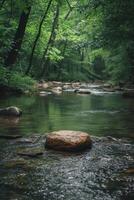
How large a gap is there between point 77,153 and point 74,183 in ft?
5.66

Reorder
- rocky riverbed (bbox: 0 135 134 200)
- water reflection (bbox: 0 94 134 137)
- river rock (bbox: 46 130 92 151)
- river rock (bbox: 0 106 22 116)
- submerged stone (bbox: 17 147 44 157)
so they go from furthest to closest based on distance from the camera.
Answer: river rock (bbox: 0 106 22 116)
water reflection (bbox: 0 94 134 137)
river rock (bbox: 46 130 92 151)
submerged stone (bbox: 17 147 44 157)
rocky riverbed (bbox: 0 135 134 200)

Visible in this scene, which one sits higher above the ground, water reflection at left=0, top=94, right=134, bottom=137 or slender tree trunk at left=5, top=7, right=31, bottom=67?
slender tree trunk at left=5, top=7, right=31, bottom=67

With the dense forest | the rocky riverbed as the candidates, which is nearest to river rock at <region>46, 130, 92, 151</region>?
the rocky riverbed

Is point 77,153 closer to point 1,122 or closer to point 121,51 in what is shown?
point 1,122

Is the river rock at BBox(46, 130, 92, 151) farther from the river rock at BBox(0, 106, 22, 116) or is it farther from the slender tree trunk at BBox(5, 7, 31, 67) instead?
the slender tree trunk at BBox(5, 7, 31, 67)

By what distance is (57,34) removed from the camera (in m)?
35.4

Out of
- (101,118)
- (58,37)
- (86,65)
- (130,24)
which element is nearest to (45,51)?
(58,37)

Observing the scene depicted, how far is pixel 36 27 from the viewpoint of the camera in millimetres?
27203

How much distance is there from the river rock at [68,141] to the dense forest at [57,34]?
7.76 ft

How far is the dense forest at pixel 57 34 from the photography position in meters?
18.2

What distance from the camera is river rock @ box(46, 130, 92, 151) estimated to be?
7.23 metres

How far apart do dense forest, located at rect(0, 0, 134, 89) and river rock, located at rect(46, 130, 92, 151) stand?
7.76 feet

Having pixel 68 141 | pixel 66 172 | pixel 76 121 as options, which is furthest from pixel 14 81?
pixel 66 172

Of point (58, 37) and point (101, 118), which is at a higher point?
point (58, 37)
